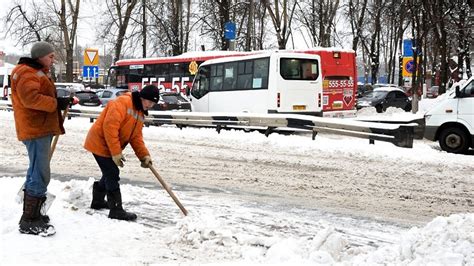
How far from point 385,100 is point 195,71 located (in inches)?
451

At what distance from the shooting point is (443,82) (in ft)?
92.5

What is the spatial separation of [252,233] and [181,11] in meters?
36.3

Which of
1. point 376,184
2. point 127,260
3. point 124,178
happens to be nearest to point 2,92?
point 124,178

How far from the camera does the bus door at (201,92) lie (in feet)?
65.5

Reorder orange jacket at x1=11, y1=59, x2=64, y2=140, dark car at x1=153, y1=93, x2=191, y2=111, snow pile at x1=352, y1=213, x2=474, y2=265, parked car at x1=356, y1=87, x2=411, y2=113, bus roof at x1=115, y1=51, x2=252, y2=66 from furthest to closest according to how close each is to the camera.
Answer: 1. parked car at x1=356, y1=87, x2=411, y2=113
2. bus roof at x1=115, y1=51, x2=252, y2=66
3. dark car at x1=153, y1=93, x2=191, y2=111
4. orange jacket at x1=11, y1=59, x2=64, y2=140
5. snow pile at x1=352, y1=213, x2=474, y2=265

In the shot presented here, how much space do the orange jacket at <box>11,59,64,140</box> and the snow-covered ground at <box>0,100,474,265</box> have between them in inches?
38.9

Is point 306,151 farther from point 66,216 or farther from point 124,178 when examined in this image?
point 66,216

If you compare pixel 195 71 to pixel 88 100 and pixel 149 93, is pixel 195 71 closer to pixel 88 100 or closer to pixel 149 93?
pixel 88 100

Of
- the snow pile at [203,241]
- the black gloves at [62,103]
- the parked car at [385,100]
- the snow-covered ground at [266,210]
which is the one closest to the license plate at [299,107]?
the snow-covered ground at [266,210]

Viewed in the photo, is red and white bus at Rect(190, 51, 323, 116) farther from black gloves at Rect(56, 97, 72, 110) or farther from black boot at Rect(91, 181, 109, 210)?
black gloves at Rect(56, 97, 72, 110)

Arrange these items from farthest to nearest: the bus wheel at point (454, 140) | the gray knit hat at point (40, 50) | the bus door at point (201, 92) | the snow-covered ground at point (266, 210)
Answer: the bus door at point (201, 92)
the bus wheel at point (454, 140)
the gray knit hat at point (40, 50)
the snow-covered ground at point (266, 210)

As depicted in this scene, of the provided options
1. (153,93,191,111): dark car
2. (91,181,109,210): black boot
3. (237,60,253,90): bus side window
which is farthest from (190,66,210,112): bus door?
(91,181,109,210): black boot

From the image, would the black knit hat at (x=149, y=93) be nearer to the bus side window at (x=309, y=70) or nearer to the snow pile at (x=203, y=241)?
the snow pile at (x=203, y=241)

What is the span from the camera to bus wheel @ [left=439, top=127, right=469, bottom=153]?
41.1 ft
